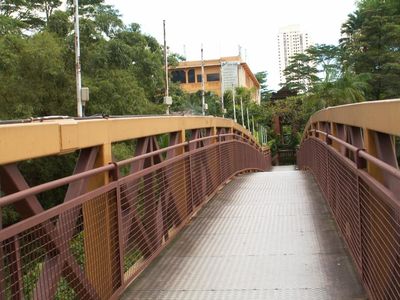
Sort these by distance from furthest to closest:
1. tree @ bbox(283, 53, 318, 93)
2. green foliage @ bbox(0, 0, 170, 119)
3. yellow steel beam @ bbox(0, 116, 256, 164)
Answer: tree @ bbox(283, 53, 318, 93), green foliage @ bbox(0, 0, 170, 119), yellow steel beam @ bbox(0, 116, 256, 164)

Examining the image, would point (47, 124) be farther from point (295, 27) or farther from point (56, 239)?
point (295, 27)

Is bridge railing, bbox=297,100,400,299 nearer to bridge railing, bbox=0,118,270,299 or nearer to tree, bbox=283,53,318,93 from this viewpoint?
bridge railing, bbox=0,118,270,299

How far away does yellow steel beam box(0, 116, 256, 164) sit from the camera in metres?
2.92

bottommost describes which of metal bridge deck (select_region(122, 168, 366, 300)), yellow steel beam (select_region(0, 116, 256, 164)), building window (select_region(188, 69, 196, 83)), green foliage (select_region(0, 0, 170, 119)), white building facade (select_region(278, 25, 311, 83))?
metal bridge deck (select_region(122, 168, 366, 300))

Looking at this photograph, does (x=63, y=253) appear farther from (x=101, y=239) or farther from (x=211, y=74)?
(x=211, y=74)

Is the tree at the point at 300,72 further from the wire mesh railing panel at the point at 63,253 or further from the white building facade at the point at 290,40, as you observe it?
the white building facade at the point at 290,40

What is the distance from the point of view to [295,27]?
179125 mm

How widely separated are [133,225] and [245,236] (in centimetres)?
179

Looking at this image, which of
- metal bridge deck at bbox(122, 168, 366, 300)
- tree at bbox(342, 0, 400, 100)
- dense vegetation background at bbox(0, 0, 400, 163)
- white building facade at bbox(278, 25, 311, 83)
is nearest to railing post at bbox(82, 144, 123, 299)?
metal bridge deck at bbox(122, 168, 366, 300)

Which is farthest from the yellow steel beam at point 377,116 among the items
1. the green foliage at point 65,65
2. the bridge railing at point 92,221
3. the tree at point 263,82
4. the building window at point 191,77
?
the tree at point 263,82

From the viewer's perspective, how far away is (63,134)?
3.47m

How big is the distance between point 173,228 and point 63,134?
2.99 m

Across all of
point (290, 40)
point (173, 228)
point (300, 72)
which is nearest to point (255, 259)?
point (173, 228)

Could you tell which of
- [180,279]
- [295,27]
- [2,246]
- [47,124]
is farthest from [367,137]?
[295,27]
